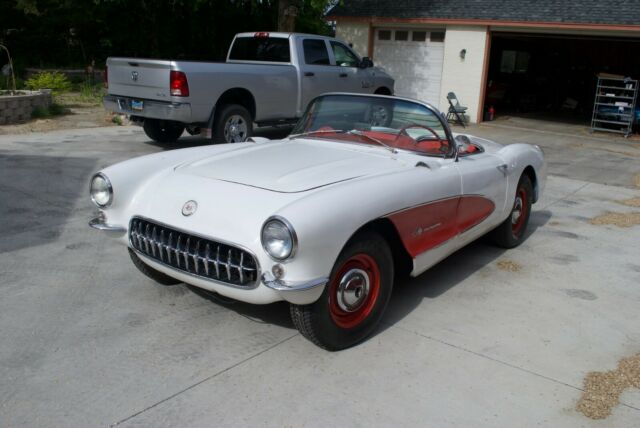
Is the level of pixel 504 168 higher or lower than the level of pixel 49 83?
higher

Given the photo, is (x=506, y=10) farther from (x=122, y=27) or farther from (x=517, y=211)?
(x=122, y=27)

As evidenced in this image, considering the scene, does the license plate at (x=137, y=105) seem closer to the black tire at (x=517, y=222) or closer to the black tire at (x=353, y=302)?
the black tire at (x=517, y=222)

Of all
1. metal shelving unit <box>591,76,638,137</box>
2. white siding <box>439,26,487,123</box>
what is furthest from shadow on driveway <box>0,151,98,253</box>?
metal shelving unit <box>591,76,638,137</box>

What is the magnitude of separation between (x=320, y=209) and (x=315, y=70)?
328 inches

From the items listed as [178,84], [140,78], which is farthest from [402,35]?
[178,84]

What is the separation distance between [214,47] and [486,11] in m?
11.0

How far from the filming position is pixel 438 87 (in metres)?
17.8

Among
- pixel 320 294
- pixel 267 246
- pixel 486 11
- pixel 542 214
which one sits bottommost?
pixel 542 214

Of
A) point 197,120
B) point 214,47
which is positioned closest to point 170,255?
point 197,120

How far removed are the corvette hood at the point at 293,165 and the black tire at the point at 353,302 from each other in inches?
18.6

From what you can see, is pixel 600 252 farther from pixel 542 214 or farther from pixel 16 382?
pixel 16 382

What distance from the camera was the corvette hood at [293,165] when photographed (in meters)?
3.88

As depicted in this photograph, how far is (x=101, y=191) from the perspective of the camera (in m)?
4.21

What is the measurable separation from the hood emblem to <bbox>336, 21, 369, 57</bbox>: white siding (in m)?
15.9
